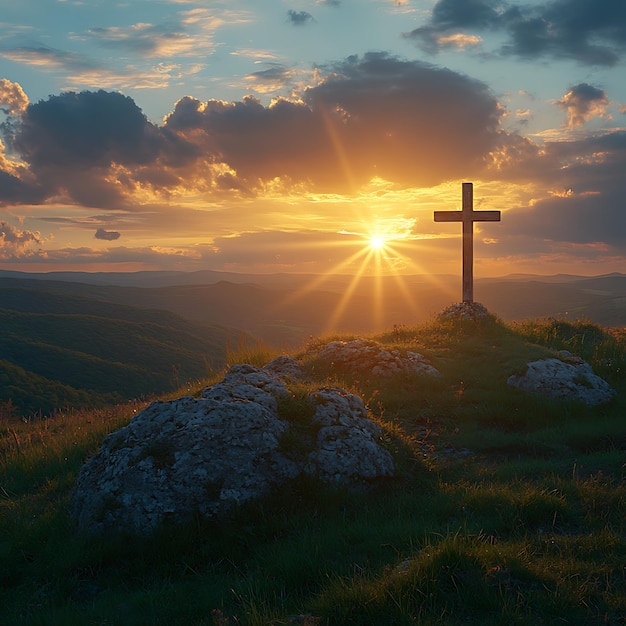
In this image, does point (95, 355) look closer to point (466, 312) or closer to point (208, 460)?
point (466, 312)

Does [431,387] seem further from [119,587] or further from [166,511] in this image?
[119,587]

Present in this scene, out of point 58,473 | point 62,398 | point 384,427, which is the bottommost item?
point 62,398

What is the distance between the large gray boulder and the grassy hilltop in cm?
25

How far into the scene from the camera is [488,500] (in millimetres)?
6684

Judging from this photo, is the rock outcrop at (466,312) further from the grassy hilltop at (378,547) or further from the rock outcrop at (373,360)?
the grassy hilltop at (378,547)

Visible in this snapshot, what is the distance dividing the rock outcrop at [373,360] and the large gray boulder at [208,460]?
4809 mm

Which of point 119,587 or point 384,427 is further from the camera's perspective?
point 384,427

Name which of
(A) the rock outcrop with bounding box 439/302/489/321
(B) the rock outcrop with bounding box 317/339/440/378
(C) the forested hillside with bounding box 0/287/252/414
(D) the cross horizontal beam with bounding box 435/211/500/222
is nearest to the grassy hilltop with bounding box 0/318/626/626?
(B) the rock outcrop with bounding box 317/339/440/378

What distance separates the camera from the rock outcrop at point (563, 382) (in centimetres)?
1202

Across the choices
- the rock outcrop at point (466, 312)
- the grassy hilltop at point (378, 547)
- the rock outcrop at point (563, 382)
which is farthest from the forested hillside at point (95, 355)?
the grassy hilltop at point (378, 547)

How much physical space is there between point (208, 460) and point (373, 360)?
712cm

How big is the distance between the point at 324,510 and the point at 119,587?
2.45 m

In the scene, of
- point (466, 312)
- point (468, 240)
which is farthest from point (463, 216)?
point (466, 312)

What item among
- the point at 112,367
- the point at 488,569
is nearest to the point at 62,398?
the point at 112,367
